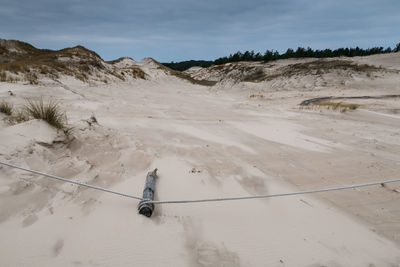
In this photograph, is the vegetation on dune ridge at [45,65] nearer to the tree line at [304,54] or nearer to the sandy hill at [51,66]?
the sandy hill at [51,66]

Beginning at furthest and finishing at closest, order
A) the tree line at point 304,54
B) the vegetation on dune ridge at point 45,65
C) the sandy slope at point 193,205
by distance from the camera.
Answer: the tree line at point 304,54, the vegetation on dune ridge at point 45,65, the sandy slope at point 193,205

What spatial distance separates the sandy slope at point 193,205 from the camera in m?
1.58

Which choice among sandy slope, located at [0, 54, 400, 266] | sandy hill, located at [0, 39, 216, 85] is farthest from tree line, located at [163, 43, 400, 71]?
sandy slope, located at [0, 54, 400, 266]

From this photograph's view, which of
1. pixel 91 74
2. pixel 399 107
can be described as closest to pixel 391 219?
pixel 399 107

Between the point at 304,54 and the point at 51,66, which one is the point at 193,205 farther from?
the point at 304,54

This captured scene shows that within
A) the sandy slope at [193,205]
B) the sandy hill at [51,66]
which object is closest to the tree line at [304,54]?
the sandy hill at [51,66]

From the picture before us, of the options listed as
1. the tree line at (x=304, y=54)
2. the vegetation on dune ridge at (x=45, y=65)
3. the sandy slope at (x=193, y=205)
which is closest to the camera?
the sandy slope at (x=193, y=205)

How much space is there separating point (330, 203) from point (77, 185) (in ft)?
11.2

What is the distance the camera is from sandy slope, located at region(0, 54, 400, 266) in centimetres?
158

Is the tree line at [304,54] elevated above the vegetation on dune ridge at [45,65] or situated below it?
above

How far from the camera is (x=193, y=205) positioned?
7.49ft

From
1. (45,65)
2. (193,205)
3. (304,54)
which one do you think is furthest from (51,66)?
(304,54)

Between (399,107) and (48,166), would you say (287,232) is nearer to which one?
(48,166)

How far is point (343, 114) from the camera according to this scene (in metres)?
7.92
